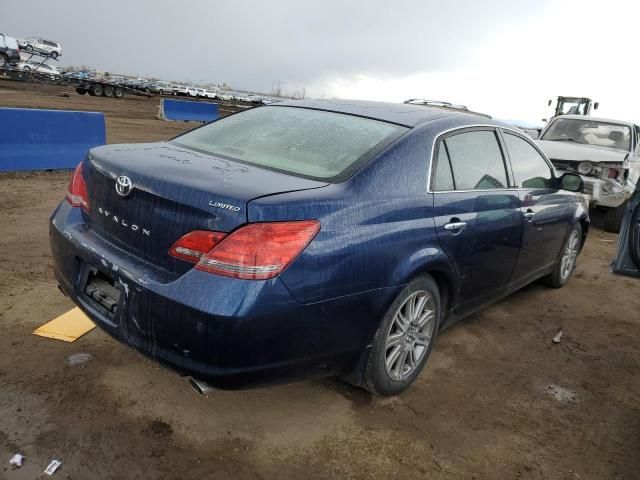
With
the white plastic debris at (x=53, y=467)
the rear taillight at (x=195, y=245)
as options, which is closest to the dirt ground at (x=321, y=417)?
the white plastic debris at (x=53, y=467)

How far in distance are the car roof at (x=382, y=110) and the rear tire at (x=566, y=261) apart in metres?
1.94

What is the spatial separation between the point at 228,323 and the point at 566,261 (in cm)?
431

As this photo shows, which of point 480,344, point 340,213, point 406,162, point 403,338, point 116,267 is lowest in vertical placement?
point 480,344

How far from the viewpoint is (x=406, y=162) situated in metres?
2.72

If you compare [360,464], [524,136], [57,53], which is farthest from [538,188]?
[57,53]

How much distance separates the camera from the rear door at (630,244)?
2.97 metres

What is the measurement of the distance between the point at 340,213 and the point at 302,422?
117 centimetres

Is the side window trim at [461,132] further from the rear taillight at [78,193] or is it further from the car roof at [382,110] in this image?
the rear taillight at [78,193]

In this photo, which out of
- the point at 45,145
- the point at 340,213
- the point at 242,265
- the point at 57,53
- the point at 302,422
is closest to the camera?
the point at 242,265

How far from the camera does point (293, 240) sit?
2107 mm

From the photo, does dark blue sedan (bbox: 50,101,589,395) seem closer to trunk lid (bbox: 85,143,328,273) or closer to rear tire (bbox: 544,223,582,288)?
trunk lid (bbox: 85,143,328,273)

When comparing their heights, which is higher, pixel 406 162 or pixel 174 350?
pixel 406 162

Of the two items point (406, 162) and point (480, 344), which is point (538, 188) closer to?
point (480, 344)

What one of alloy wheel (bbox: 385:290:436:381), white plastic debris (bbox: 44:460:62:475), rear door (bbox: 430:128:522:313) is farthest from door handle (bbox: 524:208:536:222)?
white plastic debris (bbox: 44:460:62:475)
